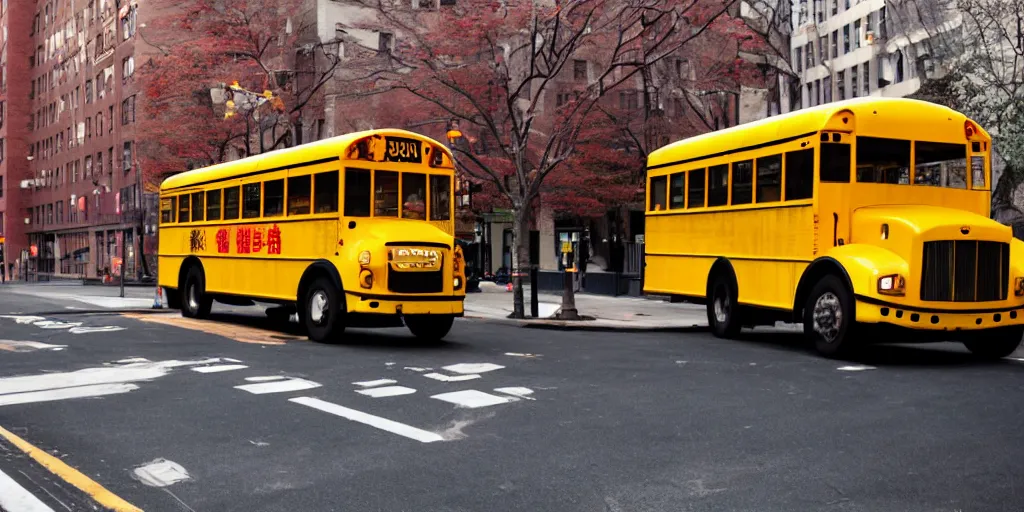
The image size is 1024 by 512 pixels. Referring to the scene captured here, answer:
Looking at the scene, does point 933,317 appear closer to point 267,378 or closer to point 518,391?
point 518,391

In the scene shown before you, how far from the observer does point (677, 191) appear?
62.1 feet

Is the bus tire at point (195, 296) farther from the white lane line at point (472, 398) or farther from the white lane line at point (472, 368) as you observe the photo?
the white lane line at point (472, 398)

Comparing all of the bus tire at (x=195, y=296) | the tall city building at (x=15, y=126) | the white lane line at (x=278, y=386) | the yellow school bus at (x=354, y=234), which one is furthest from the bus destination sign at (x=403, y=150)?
the tall city building at (x=15, y=126)

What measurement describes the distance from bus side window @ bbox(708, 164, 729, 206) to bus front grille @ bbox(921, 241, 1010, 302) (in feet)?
15.1

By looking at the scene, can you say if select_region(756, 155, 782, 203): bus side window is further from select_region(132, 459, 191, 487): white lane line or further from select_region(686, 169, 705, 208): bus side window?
select_region(132, 459, 191, 487): white lane line

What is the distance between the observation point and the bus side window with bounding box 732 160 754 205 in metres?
16.3

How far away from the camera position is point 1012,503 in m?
6.07

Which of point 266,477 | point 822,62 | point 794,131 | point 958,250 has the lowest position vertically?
point 266,477

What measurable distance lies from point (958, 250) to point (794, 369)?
8.06 feet

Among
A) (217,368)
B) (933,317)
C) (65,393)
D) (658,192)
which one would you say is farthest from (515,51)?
(65,393)

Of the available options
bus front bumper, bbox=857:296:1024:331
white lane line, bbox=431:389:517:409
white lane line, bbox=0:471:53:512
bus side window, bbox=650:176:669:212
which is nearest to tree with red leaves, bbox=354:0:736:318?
bus side window, bbox=650:176:669:212

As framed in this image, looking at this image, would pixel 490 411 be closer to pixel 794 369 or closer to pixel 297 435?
pixel 297 435

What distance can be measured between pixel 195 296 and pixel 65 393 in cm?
1141

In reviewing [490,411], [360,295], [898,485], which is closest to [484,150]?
[360,295]
